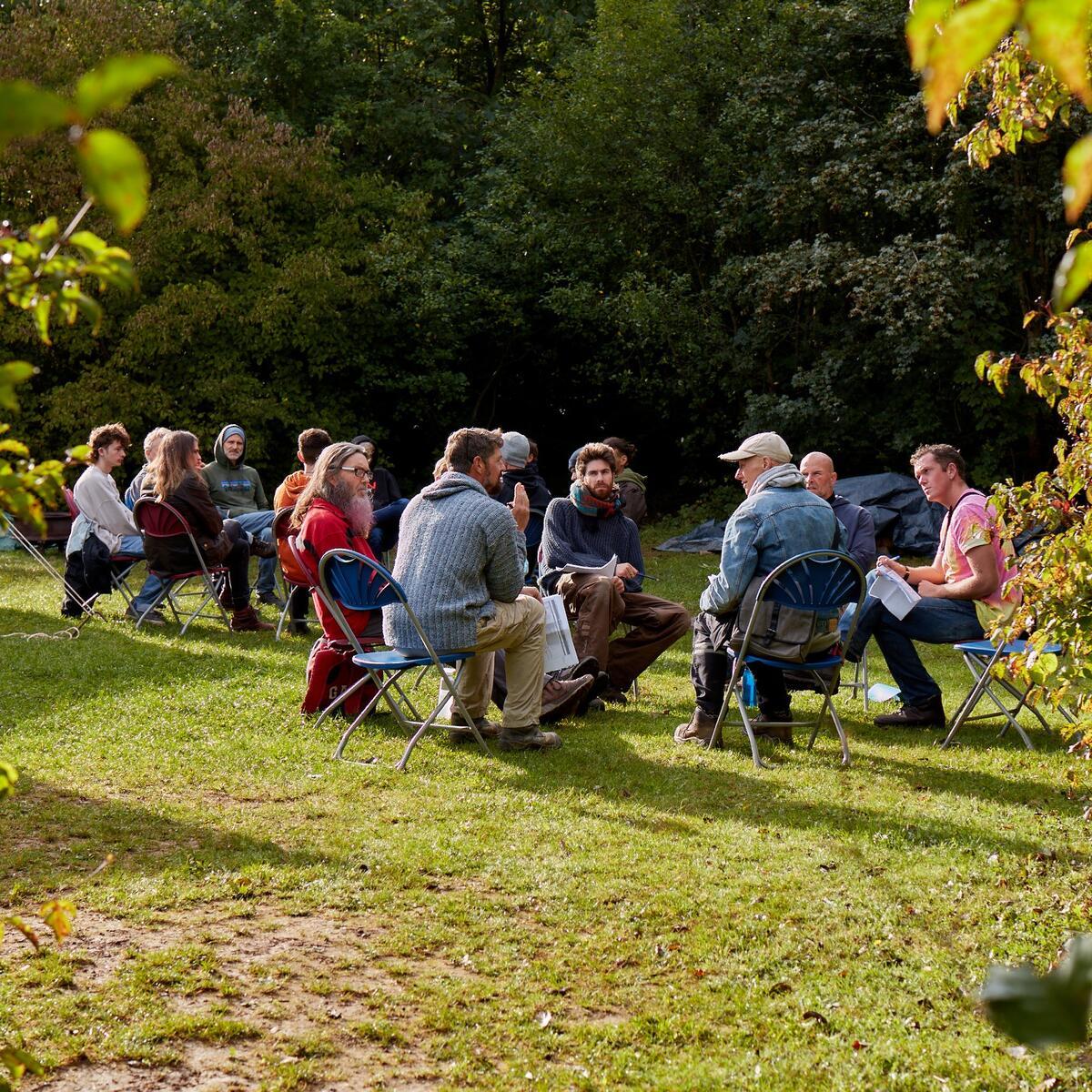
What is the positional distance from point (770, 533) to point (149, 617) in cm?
597

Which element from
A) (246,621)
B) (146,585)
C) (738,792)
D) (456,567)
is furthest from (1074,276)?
(146,585)

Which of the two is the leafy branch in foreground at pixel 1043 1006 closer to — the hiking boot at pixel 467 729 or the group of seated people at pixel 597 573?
the group of seated people at pixel 597 573

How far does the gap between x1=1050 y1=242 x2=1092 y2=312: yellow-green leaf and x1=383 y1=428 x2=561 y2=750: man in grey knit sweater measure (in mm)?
5053

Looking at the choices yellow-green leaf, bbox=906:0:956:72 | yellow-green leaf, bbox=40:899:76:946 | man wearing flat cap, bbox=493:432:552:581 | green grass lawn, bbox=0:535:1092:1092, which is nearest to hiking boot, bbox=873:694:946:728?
green grass lawn, bbox=0:535:1092:1092

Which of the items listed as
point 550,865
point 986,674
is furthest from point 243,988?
point 986,674

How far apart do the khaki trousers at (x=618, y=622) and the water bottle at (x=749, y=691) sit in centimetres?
52

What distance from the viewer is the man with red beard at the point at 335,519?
688 centimetres

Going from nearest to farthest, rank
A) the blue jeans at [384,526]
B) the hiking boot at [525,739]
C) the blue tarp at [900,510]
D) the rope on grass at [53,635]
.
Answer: the hiking boot at [525,739], the rope on grass at [53,635], the blue jeans at [384,526], the blue tarp at [900,510]

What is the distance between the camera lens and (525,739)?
6.45 m

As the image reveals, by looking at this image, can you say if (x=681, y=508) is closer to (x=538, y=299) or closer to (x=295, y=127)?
(x=538, y=299)

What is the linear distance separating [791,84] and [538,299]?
5.30 m

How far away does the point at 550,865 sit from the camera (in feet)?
15.3

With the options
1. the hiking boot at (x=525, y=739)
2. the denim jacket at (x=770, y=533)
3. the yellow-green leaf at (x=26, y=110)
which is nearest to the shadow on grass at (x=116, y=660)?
the hiking boot at (x=525, y=739)

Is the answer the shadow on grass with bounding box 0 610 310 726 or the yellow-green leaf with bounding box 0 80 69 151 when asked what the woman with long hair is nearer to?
the shadow on grass with bounding box 0 610 310 726
